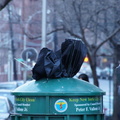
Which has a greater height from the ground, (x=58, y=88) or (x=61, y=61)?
(x=61, y=61)

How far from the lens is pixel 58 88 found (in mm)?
6434

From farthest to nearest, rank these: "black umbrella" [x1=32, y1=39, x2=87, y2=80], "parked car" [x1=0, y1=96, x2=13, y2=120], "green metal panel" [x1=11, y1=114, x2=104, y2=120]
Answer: "parked car" [x1=0, y1=96, x2=13, y2=120] → "black umbrella" [x1=32, y1=39, x2=87, y2=80] → "green metal panel" [x1=11, y1=114, x2=104, y2=120]

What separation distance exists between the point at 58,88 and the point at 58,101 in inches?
7.6

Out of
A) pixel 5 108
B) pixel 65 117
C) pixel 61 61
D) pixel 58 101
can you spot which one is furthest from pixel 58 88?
pixel 5 108

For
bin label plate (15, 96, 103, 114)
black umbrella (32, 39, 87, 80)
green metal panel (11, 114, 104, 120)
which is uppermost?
black umbrella (32, 39, 87, 80)

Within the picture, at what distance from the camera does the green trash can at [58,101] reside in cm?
634

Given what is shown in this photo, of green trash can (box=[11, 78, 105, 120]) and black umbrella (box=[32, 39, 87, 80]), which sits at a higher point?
black umbrella (box=[32, 39, 87, 80])

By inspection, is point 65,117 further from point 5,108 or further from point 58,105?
point 5,108

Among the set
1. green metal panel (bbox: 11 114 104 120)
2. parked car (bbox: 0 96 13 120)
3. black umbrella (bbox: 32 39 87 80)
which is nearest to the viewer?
green metal panel (bbox: 11 114 104 120)

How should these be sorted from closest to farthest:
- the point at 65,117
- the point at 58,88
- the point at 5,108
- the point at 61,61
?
the point at 65,117 → the point at 58,88 → the point at 61,61 → the point at 5,108

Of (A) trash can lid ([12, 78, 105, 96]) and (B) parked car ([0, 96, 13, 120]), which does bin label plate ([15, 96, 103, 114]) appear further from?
(B) parked car ([0, 96, 13, 120])

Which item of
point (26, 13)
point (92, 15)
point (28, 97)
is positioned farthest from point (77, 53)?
point (26, 13)

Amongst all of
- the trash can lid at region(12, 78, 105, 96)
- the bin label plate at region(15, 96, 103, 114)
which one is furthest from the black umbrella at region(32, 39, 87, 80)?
the bin label plate at region(15, 96, 103, 114)

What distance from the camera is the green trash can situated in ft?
20.8
